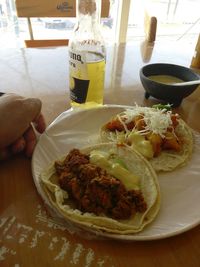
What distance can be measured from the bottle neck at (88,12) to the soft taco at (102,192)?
0.58 metres

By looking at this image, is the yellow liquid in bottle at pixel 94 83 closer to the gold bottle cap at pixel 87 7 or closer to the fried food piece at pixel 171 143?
the gold bottle cap at pixel 87 7

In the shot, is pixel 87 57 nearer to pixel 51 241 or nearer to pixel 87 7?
pixel 87 7

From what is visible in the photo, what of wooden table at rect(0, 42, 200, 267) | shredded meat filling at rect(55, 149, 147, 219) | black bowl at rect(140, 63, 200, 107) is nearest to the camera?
wooden table at rect(0, 42, 200, 267)

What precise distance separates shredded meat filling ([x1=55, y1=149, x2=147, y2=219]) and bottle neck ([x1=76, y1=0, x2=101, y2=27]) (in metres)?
0.63

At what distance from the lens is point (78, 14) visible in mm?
1065

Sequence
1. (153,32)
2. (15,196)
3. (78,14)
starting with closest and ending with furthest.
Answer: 1. (15,196)
2. (78,14)
3. (153,32)

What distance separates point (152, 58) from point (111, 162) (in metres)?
1.13

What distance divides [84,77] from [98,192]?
500mm

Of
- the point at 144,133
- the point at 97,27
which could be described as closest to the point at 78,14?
the point at 97,27

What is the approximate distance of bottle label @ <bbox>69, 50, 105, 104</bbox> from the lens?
1.00 metres

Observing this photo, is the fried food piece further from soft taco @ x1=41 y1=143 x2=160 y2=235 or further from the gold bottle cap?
the gold bottle cap

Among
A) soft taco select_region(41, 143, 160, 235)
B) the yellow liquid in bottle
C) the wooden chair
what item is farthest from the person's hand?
the wooden chair

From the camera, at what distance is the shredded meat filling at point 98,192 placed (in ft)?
2.27

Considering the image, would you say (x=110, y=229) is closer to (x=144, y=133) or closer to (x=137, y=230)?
(x=137, y=230)
